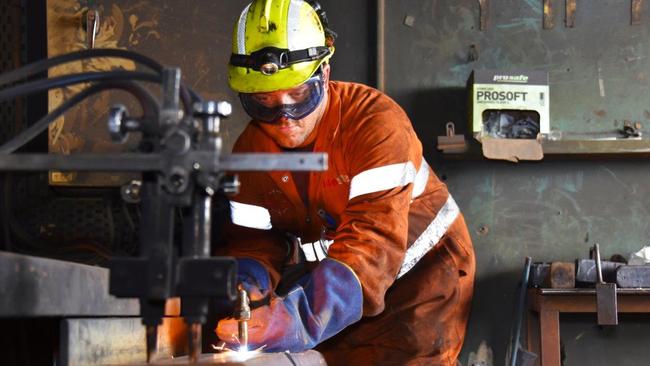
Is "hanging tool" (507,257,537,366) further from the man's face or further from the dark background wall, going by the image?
the man's face

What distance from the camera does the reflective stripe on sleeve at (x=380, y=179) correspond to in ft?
9.36

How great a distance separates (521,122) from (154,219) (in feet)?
9.25

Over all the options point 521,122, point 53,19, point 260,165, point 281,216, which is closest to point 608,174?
point 521,122

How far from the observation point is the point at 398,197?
2.84m

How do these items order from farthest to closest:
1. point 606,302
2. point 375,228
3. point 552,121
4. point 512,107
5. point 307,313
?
point 552,121
point 512,107
point 606,302
point 375,228
point 307,313

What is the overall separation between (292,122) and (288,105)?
10 cm

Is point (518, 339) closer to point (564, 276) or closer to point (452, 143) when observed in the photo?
point (564, 276)

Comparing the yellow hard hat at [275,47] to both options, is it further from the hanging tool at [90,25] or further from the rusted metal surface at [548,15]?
the rusted metal surface at [548,15]

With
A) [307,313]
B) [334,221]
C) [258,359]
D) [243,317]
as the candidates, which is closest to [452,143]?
[334,221]

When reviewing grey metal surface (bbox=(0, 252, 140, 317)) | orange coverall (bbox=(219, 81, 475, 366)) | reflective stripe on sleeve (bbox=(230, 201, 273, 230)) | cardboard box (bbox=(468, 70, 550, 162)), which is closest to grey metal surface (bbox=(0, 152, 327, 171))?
grey metal surface (bbox=(0, 252, 140, 317))

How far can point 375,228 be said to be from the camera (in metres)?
2.74

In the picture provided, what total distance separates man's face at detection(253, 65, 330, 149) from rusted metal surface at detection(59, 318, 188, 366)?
70cm

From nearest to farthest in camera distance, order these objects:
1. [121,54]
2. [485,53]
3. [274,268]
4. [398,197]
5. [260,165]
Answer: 1. [260,165]
2. [121,54]
3. [398,197]
4. [274,268]
5. [485,53]

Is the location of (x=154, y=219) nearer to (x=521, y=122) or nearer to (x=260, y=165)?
(x=260, y=165)
